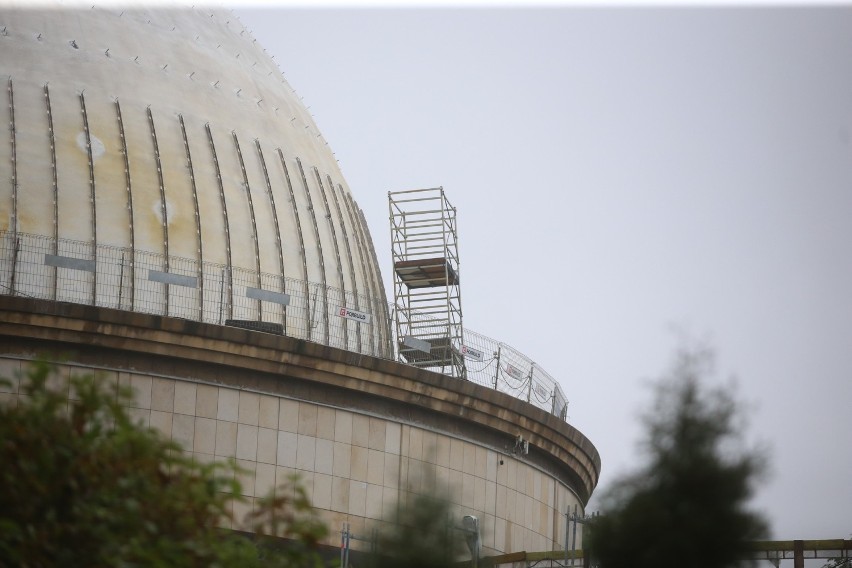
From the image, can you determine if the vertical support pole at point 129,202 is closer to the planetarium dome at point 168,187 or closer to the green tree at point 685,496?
the planetarium dome at point 168,187

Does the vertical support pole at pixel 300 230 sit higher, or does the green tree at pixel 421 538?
the vertical support pole at pixel 300 230

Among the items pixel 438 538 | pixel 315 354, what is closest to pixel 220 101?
pixel 315 354

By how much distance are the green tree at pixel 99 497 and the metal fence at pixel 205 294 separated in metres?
19.7

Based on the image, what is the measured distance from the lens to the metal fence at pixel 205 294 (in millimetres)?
37188

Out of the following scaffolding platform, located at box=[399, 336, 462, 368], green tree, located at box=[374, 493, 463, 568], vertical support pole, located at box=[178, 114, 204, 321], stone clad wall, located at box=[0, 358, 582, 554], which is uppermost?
vertical support pole, located at box=[178, 114, 204, 321]

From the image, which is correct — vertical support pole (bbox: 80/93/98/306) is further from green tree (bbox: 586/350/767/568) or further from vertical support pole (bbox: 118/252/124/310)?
green tree (bbox: 586/350/767/568)

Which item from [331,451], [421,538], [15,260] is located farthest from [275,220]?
[421,538]

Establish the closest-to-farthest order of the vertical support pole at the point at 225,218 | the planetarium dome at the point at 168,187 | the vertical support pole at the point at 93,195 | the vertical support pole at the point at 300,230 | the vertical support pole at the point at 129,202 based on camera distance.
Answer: the vertical support pole at the point at 93,195, the vertical support pole at the point at 129,202, the planetarium dome at the point at 168,187, the vertical support pole at the point at 225,218, the vertical support pole at the point at 300,230

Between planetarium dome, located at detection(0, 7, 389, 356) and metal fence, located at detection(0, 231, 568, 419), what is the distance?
0.14 feet

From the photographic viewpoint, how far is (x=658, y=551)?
736 inches

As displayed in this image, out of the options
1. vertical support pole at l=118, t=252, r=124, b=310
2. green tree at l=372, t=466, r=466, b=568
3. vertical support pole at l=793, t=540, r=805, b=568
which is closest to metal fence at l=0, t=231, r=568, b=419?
vertical support pole at l=118, t=252, r=124, b=310

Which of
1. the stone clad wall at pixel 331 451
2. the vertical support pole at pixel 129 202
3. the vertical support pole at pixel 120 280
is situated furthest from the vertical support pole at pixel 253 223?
the stone clad wall at pixel 331 451

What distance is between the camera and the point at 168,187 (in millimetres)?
40406

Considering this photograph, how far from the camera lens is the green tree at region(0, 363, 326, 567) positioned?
16250 millimetres
